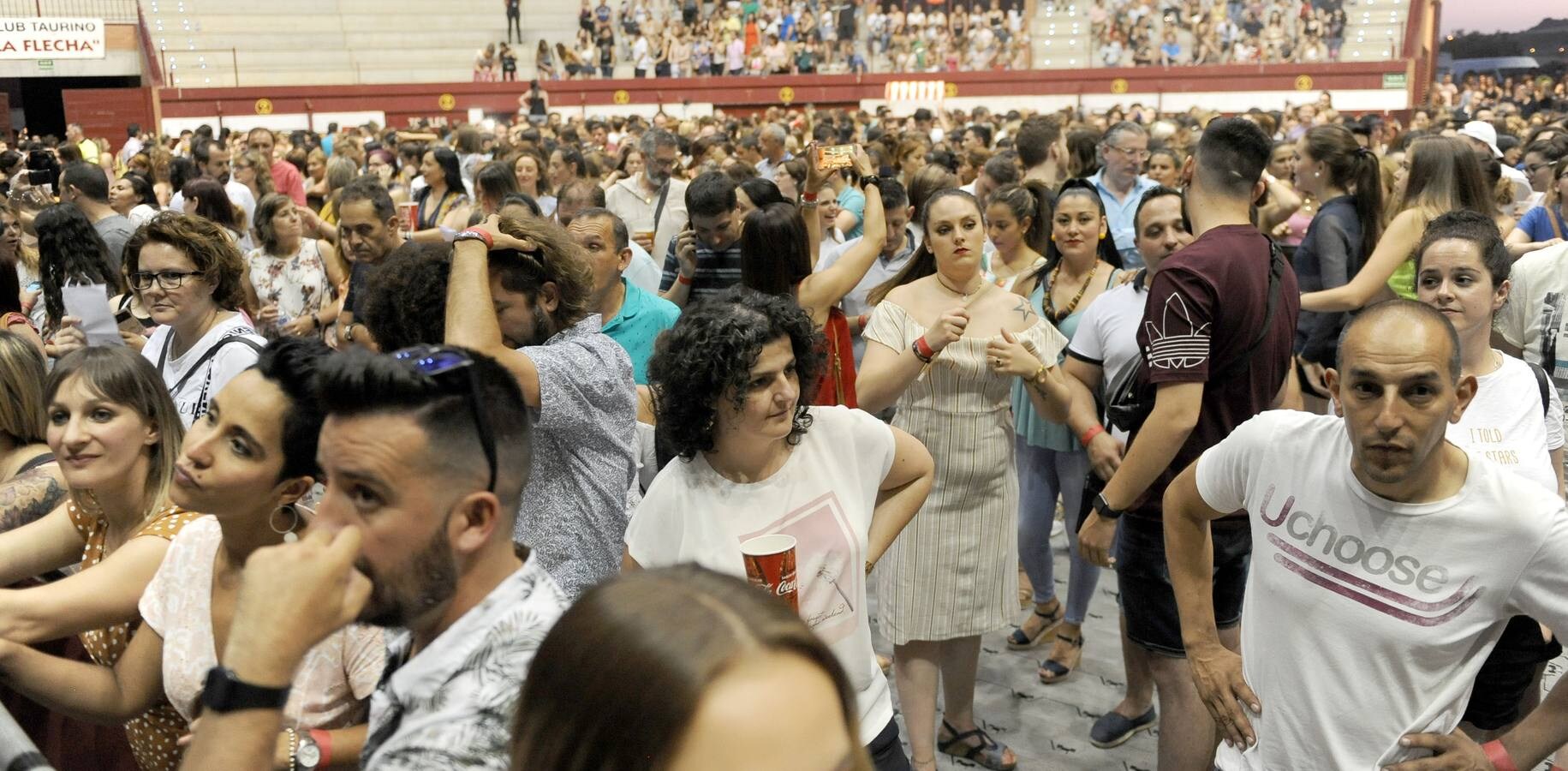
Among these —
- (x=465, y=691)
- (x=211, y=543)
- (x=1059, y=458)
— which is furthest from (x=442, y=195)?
(x=465, y=691)

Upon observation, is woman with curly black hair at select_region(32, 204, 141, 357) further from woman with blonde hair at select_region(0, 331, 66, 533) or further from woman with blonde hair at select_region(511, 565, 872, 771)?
woman with blonde hair at select_region(511, 565, 872, 771)

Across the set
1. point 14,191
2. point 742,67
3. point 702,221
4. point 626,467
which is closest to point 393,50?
point 742,67

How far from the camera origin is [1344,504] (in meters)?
2.00

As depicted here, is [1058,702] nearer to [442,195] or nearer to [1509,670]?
[1509,670]

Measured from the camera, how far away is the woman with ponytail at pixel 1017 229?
4473 millimetres

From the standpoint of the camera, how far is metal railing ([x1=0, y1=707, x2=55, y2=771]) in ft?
4.71

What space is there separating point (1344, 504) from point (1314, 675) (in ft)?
0.96

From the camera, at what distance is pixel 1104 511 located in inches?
115

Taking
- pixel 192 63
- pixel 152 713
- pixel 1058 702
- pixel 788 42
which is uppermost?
pixel 788 42

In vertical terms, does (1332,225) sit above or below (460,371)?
below

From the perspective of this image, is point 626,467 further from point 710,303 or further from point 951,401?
point 951,401

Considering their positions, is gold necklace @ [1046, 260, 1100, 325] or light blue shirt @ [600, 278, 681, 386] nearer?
light blue shirt @ [600, 278, 681, 386]

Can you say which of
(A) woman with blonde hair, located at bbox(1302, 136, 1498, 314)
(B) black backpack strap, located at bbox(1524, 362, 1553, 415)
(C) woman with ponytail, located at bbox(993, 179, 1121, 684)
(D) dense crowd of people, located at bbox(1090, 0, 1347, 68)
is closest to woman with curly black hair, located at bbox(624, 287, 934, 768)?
(B) black backpack strap, located at bbox(1524, 362, 1553, 415)

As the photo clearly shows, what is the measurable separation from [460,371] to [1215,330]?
6.64ft
